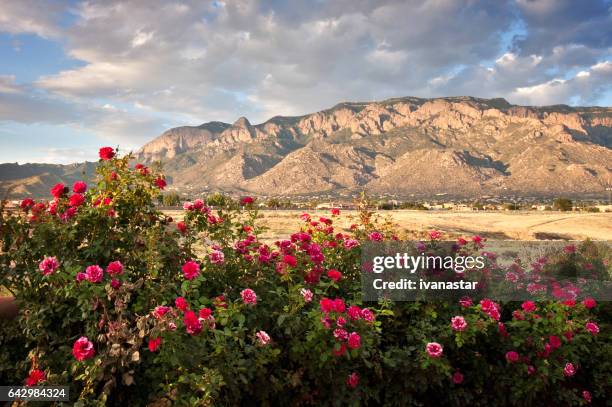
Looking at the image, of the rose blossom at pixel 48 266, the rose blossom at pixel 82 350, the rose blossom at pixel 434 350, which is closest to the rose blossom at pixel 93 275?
the rose blossom at pixel 48 266

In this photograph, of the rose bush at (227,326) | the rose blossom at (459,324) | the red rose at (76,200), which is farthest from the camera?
the rose blossom at (459,324)

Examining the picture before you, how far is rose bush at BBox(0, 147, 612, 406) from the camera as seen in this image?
3478 millimetres

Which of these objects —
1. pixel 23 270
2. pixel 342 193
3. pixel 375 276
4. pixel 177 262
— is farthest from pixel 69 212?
pixel 342 193

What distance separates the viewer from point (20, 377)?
4078mm

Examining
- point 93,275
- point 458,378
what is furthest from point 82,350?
point 458,378

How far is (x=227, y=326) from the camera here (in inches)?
152

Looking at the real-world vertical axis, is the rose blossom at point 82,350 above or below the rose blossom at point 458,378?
above

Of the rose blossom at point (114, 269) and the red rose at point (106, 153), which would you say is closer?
the rose blossom at point (114, 269)

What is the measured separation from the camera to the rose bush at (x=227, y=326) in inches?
137

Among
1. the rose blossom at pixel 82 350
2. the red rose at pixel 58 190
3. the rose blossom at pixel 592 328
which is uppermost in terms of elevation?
the red rose at pixel 58 190

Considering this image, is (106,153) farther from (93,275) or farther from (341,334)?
(341,334)

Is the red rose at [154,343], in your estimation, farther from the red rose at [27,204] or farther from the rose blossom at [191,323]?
the red rose at [27,204]

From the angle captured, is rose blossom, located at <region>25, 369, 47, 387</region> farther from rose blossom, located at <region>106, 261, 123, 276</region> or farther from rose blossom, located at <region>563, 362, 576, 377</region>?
rose blossom, located at <region>563, 362, 576, 377</region>

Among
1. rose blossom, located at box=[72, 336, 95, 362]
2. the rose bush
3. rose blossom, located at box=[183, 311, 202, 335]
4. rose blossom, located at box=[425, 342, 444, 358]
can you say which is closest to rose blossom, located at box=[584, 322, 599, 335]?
the rose bush
